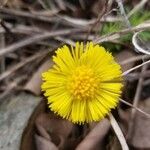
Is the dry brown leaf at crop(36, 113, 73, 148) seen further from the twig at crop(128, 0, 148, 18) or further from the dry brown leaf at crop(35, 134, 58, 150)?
the twig at crop(128, 0, 148, 18)

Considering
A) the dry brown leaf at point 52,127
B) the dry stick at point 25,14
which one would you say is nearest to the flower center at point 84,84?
the dry brown leaf at point 52,127

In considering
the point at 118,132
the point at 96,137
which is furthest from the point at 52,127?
the point at 118,132

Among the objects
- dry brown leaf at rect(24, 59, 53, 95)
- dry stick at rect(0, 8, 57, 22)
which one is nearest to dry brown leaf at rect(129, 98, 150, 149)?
dry brown leaf at rect(24, 59, 53, 95)

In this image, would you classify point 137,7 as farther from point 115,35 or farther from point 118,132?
point 118,132

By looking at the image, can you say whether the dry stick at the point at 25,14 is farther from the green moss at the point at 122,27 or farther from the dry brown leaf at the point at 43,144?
the dry brown leaf at the point at 43,144

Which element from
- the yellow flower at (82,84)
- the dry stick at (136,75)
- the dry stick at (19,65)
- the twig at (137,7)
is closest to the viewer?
the yellow flower at (82,84)

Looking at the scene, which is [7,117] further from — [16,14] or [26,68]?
[16,14]
